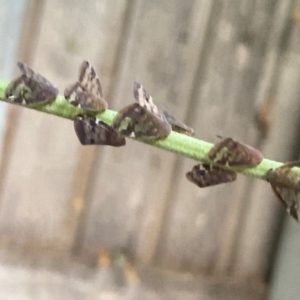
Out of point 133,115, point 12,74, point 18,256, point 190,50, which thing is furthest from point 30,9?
Result: point 133,115

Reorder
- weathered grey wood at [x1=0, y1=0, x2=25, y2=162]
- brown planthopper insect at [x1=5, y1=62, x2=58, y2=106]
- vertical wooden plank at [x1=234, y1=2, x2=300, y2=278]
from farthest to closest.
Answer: vertical wooden plank at [x1=234, y1=2, x2=300, y2=278]
weathered grey wood at [x1=0, y1=0, x2=25, y2=162]
brown planthopper insect at [x1=5, y1=62, x2=58, y2=106]

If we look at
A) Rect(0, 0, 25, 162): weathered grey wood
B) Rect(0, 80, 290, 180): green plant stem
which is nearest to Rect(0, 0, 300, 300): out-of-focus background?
Rect(0, 0, 25, 162): weathered grey wood

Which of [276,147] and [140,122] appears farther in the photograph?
[276,147]

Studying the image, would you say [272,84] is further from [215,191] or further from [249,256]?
[249,256]

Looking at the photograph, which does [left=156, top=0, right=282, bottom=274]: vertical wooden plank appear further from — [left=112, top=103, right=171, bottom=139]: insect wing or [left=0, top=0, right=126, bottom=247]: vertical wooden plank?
[left=112, top=103, right=171, bottom=139]: insect wing

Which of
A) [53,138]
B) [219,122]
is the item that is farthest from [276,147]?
[53,138]

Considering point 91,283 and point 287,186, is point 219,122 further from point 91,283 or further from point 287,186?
point 287,186
